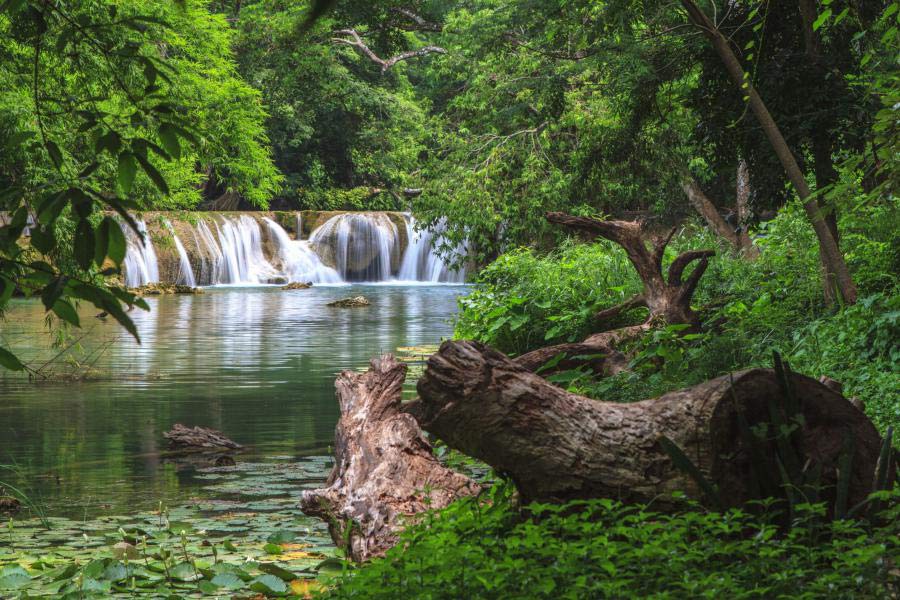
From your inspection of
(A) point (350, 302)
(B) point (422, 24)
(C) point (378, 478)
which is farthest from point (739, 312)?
(B) point (422, 24)

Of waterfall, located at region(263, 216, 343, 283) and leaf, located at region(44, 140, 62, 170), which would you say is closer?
leaf, located at region(44, 140, 62, 170)

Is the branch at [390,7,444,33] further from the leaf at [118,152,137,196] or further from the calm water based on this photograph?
the leaf at [118,152,137,196]

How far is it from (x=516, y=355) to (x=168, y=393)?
12.5ft

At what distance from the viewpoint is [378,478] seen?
237 inches

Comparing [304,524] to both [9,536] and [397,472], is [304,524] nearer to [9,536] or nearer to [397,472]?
[397,472]

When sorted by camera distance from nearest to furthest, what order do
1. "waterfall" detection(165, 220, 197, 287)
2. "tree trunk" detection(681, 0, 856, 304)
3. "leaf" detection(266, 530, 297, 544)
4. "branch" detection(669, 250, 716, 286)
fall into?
"leaf" detection(266, 530, 297, 544)
"tree trunk" detection(681, 0, 856, 304)
"branch" detection(669, 250, 716, 286)
"waterfall" detection(165, 220, 197, 287)

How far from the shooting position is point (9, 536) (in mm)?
6371

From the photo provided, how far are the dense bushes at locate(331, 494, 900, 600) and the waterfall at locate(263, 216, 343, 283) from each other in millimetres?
32930

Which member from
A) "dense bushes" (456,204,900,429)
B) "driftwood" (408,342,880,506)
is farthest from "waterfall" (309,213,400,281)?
"driftwood" (408,342,880,506)

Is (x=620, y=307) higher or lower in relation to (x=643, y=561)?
higher

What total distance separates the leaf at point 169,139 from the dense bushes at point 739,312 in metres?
5.46

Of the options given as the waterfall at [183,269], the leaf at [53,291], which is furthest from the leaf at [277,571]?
the waterfall at [183,269]

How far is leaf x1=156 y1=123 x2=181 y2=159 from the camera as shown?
270 centimetres

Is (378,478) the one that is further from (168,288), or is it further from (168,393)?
(168,288)
